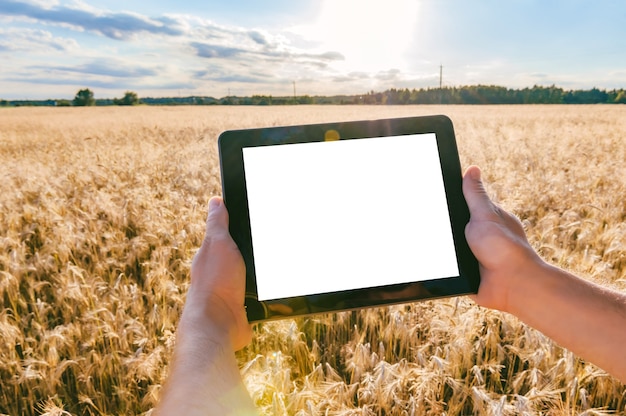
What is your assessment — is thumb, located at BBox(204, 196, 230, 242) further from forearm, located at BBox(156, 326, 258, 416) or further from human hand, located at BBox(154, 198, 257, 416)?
forearm, located at BBox(156, 326, 258, 416)

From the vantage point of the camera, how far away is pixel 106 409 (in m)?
2.30

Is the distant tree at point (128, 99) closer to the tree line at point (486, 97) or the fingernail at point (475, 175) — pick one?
the tree line at point (486, 97)

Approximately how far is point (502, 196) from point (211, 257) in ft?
15.2

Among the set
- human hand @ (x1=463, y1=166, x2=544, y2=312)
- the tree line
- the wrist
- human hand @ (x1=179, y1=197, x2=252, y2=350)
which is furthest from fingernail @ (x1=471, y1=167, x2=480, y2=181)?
the tree line

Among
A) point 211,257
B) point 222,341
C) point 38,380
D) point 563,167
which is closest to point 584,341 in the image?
point 222,341

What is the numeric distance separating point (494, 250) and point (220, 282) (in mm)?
1228

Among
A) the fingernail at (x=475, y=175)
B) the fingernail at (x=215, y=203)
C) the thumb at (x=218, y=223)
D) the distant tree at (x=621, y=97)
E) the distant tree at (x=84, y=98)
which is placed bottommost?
the thumb at (x=218, y=223)

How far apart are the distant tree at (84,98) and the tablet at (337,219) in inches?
3188

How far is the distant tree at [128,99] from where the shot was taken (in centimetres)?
7047

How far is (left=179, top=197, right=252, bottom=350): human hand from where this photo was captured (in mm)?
1601

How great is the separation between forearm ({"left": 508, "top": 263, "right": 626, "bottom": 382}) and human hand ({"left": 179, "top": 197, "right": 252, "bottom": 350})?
1246 millimetres

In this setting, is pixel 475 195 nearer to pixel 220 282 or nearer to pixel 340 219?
pixel 340 219

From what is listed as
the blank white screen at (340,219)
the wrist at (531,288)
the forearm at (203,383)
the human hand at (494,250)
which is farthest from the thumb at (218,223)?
the wrist at (531,288)

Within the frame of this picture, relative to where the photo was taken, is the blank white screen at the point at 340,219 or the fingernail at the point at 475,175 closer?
the blank white screen at the point at 340,219
